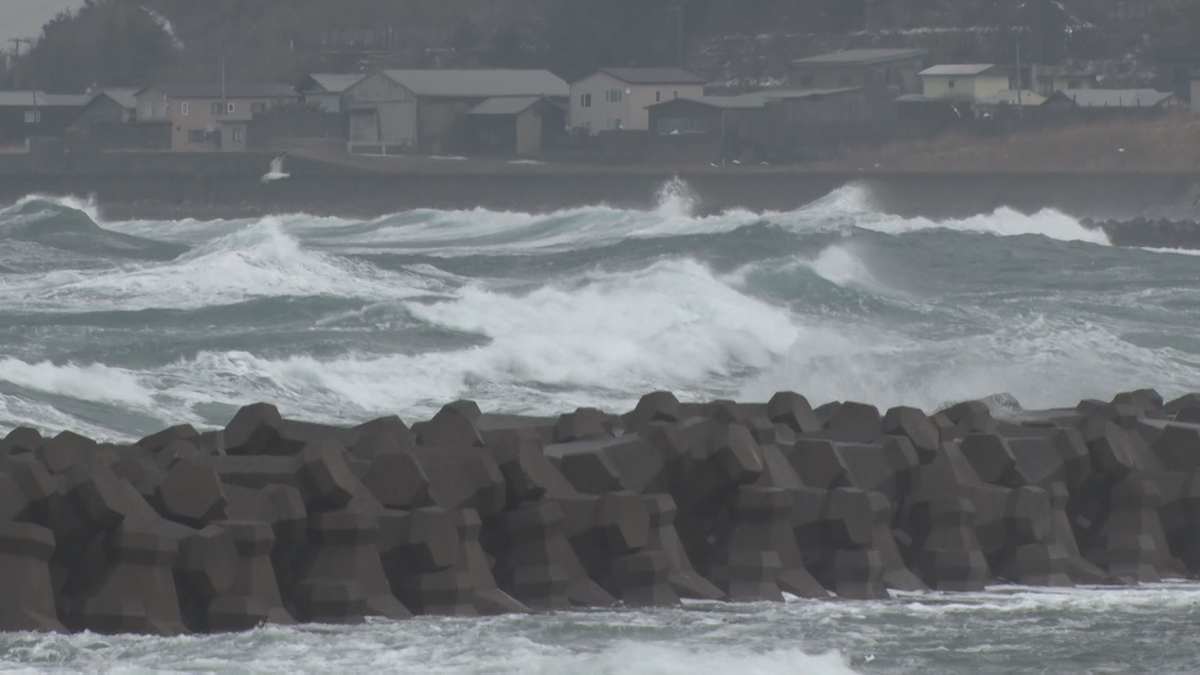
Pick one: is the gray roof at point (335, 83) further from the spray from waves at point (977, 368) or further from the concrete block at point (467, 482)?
the concrete block at point (467, 482)

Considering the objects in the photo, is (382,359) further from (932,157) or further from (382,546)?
(932,157)

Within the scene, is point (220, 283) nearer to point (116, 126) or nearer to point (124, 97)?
point (116, 126)

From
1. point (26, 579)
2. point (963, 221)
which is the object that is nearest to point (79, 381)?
point (26, 579)

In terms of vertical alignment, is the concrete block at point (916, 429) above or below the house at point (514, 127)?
below

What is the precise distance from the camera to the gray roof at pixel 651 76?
60.3m

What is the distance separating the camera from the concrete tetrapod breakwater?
4996mm

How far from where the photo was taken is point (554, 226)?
37500 mm

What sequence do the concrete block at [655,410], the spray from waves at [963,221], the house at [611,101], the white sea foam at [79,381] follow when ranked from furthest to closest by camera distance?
the house at [611,101], the spray from waves at [963,221], the white sea foam at [79,381], the concrete block at [655,410]

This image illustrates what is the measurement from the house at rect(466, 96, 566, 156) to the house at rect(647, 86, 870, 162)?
3699 mm

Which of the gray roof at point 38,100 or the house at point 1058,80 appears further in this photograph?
the gray roof at point 38,100

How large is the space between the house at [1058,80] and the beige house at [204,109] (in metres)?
24.8

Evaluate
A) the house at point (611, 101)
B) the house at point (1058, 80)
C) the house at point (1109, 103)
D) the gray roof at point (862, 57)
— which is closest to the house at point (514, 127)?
the house at point (611, 101)

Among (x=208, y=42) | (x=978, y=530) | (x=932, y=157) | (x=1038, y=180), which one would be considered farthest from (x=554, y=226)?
(x=208, y=42)

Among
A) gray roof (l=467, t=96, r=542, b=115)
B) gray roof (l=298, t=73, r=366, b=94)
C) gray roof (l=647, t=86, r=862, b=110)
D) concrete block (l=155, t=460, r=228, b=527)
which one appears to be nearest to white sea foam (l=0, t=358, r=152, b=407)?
concrete block (l=155, t=460, r=228, b=527)
